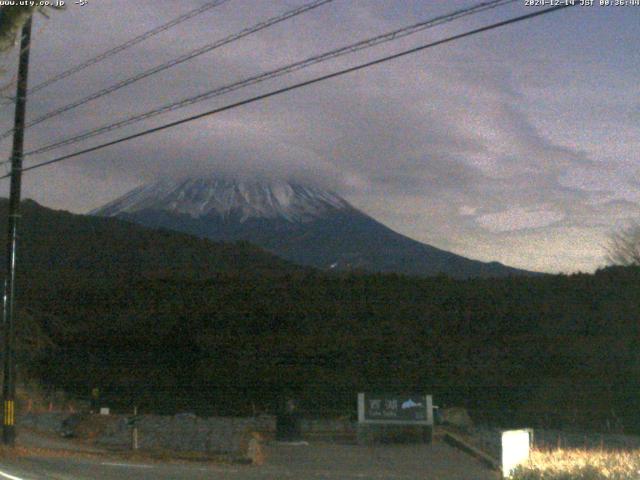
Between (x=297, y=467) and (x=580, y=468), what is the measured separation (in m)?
7.68

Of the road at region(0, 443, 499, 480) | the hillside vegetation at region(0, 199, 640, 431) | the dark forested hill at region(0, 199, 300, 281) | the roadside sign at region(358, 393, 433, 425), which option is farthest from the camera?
the dark forested hill at region(0, 199, 300, 281)

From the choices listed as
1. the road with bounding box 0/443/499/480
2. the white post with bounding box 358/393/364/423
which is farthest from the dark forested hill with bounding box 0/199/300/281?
the road with bounding box 0/443/499/480

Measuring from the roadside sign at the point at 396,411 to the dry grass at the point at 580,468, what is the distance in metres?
10.7

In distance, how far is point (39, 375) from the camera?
1444 inches

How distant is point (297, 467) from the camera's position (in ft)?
55.2

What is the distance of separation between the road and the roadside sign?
35.2 inches

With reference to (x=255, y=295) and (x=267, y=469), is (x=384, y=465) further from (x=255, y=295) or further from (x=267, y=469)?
(x=255, y=295)

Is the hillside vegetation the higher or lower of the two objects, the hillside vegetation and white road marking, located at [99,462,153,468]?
the higher

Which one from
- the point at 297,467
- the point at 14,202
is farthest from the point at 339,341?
the point at 14,202

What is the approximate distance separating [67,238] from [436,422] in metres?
40.9

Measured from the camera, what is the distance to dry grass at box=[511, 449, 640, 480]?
9.98 m

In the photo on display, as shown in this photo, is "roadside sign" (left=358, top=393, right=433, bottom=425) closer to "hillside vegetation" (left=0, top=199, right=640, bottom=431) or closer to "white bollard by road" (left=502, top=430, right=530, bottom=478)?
"white bollard by road" (left=502, top=430, right=530, bottom=478)

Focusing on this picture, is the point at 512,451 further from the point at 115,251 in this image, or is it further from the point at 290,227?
the point at 290,227

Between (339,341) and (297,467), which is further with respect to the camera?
(339,341)
